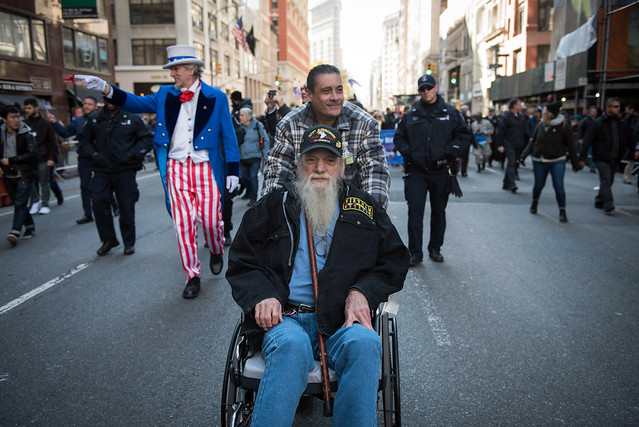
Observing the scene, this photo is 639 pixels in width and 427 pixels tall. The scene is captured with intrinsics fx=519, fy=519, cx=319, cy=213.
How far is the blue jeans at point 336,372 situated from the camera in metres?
2.20

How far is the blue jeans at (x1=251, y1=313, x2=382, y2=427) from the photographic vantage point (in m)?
2.20

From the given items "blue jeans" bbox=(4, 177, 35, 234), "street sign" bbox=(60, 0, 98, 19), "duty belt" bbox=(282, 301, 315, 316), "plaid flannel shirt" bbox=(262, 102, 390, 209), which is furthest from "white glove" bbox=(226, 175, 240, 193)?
"street sign" bbox=(60, 0, 98, 19)

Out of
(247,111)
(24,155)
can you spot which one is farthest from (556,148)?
(24,155)

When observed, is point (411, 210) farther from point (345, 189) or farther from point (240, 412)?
point (240, 412)

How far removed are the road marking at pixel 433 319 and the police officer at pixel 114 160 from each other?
3704 mm

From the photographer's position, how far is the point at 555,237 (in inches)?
297

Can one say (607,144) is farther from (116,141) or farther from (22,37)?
(22,37)

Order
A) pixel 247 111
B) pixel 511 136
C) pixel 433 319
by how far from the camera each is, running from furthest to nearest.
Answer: pixel 511 136 < pixel 247 111 < pixel 433 319

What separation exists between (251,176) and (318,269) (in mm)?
7641

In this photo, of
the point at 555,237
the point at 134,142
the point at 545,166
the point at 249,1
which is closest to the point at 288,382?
the point at 134,142

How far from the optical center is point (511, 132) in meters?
12.6

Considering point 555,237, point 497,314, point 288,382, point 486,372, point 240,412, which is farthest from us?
point 555,237

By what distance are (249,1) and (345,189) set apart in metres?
60.7

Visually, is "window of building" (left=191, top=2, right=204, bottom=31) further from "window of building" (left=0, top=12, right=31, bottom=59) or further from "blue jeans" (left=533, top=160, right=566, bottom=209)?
"blue jeans" (left=533, top=160, right=566, bottom=209)
